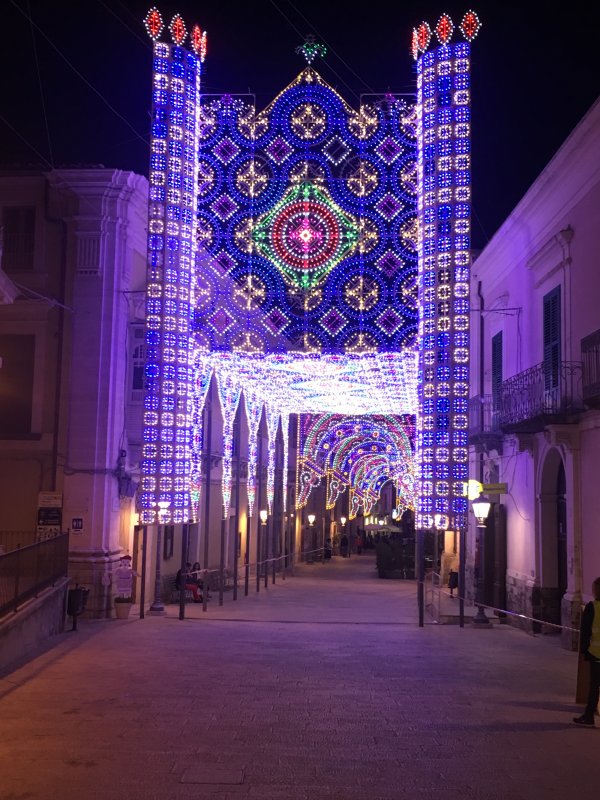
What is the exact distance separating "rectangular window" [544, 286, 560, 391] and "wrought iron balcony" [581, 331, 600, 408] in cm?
154

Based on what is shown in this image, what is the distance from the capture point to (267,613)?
2020cm

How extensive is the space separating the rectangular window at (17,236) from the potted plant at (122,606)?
7546 millimetres

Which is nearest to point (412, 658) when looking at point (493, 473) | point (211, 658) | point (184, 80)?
point (211, 658)

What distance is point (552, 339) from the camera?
1794 centimetres

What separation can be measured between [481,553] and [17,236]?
43.9 ft

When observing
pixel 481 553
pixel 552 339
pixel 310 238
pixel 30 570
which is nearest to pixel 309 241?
pixel 310 238

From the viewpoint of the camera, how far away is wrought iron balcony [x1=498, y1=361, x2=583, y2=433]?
636 inches

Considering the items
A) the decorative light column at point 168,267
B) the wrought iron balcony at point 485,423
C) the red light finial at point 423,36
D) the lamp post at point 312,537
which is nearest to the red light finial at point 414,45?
the red light finial at point 423,36

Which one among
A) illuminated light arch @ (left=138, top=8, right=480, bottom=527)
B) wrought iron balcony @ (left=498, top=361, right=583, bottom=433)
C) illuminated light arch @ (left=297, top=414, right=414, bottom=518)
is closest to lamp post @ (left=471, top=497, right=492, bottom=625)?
illuminated light arch @ (left=138, top=8, right=480, bottom=527)

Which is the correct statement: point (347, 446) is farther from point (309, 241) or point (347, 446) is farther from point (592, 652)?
point (592, 652)

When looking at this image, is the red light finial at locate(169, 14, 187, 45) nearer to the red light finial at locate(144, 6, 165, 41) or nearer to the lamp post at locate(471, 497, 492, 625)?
the red light finial at locate(144, 6, 165, 41)

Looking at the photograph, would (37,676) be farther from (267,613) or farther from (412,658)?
(267,613)

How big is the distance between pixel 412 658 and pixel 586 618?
464 centimetres

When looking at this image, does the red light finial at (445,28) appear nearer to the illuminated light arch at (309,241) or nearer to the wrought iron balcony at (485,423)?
the illuminated light arch at (309,241)
